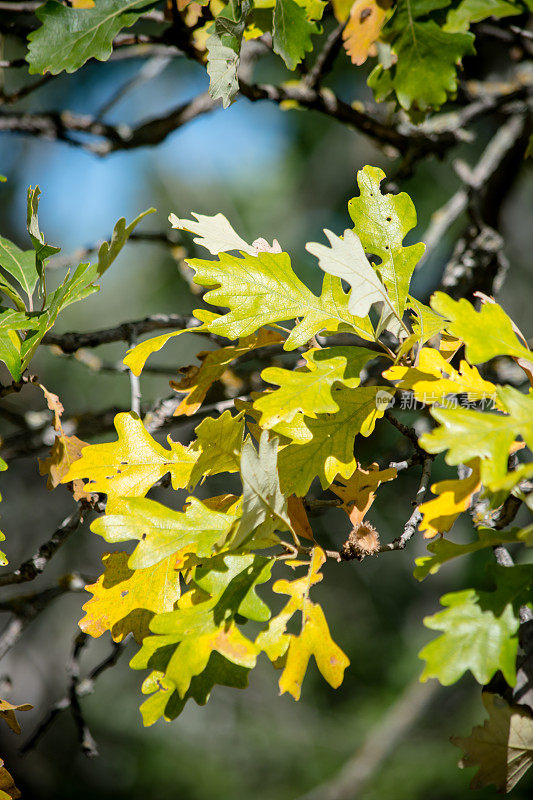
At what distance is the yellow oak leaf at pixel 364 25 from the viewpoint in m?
0.92

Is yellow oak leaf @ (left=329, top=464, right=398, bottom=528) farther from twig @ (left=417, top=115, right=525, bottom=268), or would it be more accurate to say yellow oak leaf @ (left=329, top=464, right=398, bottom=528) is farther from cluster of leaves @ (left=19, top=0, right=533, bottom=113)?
twig @ (left=417, top=115, right=525, bottom=268)

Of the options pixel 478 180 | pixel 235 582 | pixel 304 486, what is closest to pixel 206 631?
pixel 235 582

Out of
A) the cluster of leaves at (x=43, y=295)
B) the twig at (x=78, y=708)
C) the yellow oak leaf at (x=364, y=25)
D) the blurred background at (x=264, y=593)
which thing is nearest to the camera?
the cluster of leaves at (x=43, y=295)

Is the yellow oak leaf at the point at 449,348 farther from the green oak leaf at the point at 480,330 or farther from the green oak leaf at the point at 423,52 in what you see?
the green oak leaf at the point at 423,52

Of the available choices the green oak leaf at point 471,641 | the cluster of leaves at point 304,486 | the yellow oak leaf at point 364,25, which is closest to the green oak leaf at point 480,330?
the cluster of leaves at point 304,486

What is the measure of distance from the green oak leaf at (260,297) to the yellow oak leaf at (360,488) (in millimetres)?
156

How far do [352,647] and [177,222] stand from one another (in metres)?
3.68

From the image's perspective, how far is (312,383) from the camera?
582mm

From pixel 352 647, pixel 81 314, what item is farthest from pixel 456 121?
pixel 81 314

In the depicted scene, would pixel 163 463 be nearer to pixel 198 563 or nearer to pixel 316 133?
pixel 198 563

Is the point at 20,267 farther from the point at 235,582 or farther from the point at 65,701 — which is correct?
the point at 65,701

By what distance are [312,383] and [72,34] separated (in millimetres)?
662

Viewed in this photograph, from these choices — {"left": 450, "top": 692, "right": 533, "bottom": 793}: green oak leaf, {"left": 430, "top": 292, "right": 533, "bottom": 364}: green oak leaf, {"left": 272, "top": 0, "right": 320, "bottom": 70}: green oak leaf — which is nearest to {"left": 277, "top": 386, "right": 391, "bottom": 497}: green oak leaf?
{"left": 430, "top": 292, "right": 533, "bottom": 364}: green oak leaf

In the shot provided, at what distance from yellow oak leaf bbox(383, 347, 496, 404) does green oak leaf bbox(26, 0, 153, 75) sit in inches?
25.6
